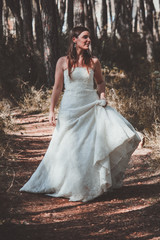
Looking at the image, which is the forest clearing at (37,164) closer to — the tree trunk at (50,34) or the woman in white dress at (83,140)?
the tree trunk at (50,34)

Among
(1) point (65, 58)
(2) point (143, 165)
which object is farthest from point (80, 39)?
(2) point (143, 165)

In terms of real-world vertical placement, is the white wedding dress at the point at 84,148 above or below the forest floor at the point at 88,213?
above

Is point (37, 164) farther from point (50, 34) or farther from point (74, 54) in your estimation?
point (50, 34)

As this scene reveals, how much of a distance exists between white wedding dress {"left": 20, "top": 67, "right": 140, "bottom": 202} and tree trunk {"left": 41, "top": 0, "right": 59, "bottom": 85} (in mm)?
6956

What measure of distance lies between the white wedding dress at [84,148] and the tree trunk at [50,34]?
22.8ft

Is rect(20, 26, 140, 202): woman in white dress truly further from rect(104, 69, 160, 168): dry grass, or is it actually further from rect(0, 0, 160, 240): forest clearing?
rect(104, 69, 160, 168): dry grass

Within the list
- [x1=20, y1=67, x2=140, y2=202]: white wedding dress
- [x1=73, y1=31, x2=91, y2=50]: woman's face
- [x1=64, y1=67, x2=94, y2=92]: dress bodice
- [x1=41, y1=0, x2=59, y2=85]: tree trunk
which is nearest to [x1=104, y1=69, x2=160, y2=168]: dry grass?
[x1=20, y1=67, x2=140, y2=202]: white wedding dress

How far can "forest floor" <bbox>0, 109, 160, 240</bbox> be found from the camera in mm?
3068

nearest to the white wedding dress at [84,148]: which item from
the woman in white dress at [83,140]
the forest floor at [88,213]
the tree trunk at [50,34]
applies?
the woman in white dress at [83,140]

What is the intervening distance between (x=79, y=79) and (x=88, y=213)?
157 centimetres

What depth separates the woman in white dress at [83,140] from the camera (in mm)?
3973

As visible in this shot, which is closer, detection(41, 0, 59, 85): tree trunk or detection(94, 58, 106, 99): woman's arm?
detection(94, 58, 106, 99): woman's arm

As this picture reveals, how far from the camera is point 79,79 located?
4.25 meters

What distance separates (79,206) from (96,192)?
0.25 meters
